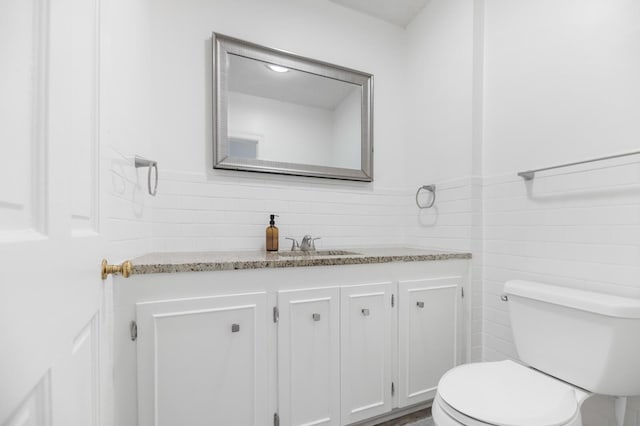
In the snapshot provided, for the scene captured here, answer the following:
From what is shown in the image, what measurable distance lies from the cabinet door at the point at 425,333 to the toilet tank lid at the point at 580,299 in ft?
1.17

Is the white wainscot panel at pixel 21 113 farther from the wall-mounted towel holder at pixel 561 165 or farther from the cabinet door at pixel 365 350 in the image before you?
the wall-mounted towel holder at pixel 561 165

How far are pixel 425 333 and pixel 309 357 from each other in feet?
2.23

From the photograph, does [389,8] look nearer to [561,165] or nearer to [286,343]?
[561,165]

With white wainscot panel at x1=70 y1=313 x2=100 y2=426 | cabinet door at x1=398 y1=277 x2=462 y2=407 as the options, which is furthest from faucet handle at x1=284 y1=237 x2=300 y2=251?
white wainscot panel at x1=70 y1=313 x2=100 y2=426

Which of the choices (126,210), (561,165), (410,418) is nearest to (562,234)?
(561,165)

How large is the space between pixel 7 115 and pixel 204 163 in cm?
138

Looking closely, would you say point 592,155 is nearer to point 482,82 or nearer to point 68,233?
point 482,82

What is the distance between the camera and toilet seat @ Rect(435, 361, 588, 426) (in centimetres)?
89

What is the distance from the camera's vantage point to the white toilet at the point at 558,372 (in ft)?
3.02

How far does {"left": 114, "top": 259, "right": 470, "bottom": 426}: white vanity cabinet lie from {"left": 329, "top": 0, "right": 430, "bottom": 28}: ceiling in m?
1.82

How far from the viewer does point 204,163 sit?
1677mm

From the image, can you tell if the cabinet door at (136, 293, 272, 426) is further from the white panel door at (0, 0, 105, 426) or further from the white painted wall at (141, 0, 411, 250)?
the white painted wall at (141, 0, 411, 250)

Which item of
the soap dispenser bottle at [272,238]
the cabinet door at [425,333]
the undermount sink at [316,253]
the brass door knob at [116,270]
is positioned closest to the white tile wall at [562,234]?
the cabinet door at [425,333]

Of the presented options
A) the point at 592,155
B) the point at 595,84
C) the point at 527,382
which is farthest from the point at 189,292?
the point at 595,84
